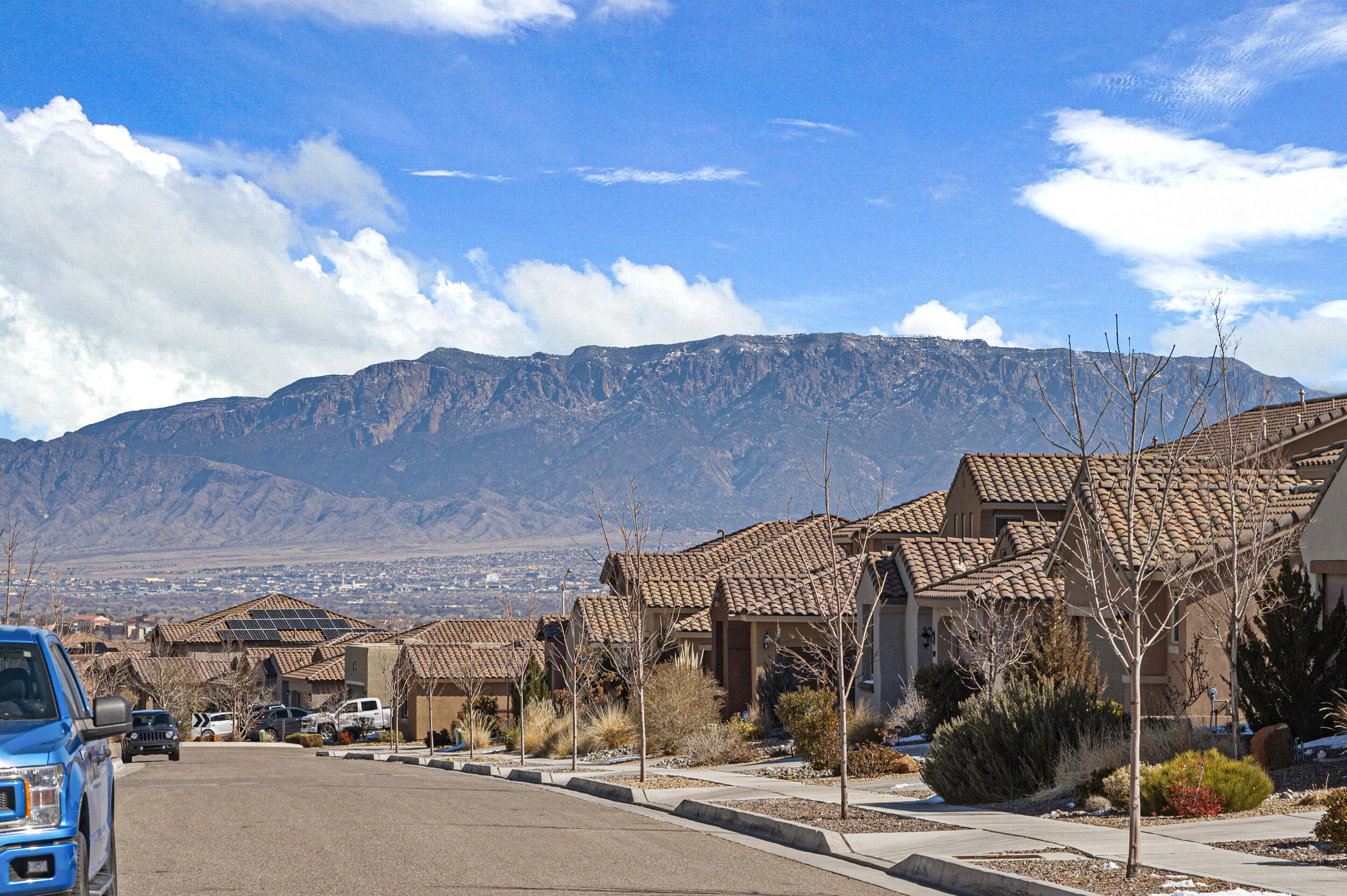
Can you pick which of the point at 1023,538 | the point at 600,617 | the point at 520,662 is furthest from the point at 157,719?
the point at 1023,538

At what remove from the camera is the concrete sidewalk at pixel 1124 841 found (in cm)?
1151

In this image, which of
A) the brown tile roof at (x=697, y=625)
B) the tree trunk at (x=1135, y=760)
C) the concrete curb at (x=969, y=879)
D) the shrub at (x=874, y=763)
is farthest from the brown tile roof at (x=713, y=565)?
the tree trunk at (x=1135, y=760)

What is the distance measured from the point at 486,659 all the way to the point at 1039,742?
58.2 meters

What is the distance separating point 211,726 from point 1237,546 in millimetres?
69463

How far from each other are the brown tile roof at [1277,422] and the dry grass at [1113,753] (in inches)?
618

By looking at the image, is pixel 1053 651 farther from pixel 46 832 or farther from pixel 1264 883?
pixel 46 832

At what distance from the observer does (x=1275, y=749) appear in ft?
59.2

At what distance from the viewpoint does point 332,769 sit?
3684 cm

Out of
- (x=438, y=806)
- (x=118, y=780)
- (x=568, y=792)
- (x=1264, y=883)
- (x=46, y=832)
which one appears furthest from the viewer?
(x=118, y=780)

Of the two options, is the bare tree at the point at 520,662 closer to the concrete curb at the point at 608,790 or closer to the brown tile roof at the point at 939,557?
the concrete curb at the point at 608,790

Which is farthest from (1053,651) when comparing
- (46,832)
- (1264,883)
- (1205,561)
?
(46,832)

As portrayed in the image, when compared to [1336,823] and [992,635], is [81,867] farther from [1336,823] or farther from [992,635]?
[992,635]

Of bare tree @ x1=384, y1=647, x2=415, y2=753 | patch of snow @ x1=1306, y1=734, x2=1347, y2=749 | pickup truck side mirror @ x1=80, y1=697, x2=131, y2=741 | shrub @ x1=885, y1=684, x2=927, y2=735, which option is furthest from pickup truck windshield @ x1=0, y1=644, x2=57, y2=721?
bare tree @ x1=384, y1=647, x2=415, y2=753

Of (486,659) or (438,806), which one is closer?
(438,806)
